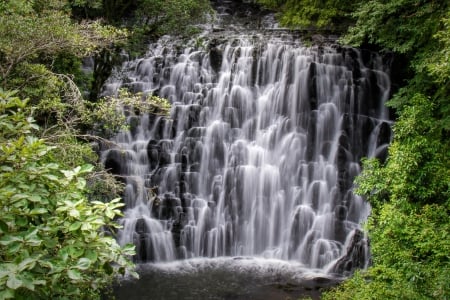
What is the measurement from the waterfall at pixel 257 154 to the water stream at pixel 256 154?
1.5 inches

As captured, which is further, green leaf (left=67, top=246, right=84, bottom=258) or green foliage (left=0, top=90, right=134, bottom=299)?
green leaf (left=67, top=246, right=84, bottom=258)

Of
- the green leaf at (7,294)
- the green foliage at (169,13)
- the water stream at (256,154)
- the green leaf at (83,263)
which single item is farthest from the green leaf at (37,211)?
the green foliage at (169,13)

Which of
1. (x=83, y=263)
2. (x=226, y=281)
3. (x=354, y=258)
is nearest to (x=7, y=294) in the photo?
(x=83, y=263)

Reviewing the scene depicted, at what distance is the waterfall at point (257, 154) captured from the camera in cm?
1594

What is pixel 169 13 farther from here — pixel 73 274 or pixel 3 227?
pixel 73 274

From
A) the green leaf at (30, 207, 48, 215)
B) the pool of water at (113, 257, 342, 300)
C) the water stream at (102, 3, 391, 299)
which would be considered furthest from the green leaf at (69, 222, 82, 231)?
the water stream at (102, 3, 391, 299)

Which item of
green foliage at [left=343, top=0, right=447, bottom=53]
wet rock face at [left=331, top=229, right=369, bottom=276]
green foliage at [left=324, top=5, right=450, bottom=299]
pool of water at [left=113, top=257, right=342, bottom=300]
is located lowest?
pool of water at [left=113, top=257, right=342, bottom=300]

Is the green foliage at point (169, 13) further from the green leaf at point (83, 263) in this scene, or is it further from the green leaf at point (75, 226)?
the green leaf at point (83, 263)

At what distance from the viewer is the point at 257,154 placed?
1686 centimetres

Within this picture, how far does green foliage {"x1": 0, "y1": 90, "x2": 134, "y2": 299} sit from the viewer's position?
4668mm

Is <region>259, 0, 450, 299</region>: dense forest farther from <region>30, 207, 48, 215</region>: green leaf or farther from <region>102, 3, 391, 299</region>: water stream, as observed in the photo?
<region>30, 207, 48, 215</region>: green leaf

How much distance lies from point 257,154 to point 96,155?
6.46m

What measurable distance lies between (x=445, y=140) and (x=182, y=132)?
9346 mm

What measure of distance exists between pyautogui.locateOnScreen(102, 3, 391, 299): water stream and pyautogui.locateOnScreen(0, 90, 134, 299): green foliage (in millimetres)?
9866
